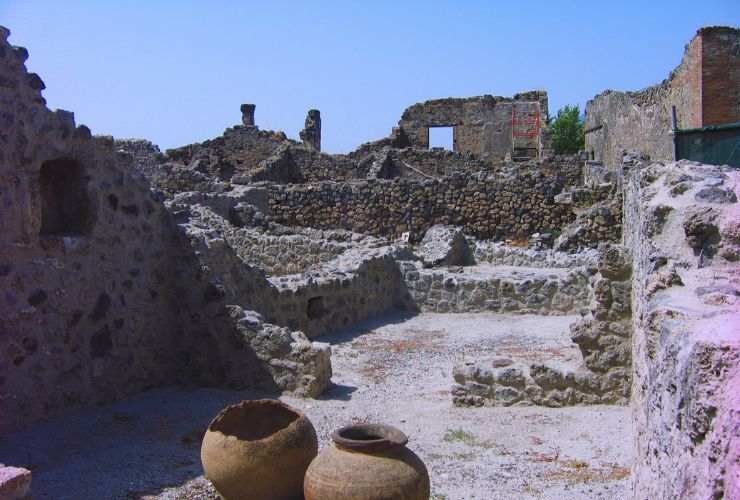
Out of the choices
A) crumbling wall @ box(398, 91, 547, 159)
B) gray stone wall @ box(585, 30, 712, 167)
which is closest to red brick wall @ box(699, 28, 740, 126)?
gray stone wall @ box(585, 30, 712, 167)

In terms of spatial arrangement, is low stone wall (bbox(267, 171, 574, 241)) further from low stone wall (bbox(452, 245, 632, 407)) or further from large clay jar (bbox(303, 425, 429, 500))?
large clay jar (bbox(303, 425, 429, 500))

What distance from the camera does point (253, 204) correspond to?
790 inches

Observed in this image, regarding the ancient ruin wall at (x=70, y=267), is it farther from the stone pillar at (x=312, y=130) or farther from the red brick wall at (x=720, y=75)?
the stone pillar at (x=312, y=130)

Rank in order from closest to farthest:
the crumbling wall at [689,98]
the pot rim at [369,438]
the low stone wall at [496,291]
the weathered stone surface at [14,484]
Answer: the weathered stone surface at [14,484] → the pot rim at [369,438] → the low stone wall at [496,291] → the crumbling wall at [689,98]

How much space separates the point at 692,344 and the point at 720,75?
687 inches

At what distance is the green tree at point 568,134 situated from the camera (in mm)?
52741

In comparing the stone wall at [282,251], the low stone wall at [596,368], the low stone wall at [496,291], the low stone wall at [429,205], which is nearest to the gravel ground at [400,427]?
the low stone wall at [596,368]

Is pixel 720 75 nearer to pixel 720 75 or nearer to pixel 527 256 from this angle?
pixel 720 75

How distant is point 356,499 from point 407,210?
53.7 feet

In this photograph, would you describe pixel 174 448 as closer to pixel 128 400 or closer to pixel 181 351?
pixel 128 400

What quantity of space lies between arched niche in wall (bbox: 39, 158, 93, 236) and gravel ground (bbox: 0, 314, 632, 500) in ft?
5.88

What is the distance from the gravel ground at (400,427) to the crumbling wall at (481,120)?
27.3 metres

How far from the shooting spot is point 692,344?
256cm

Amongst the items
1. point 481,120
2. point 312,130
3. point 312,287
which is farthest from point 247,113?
point 312,287
